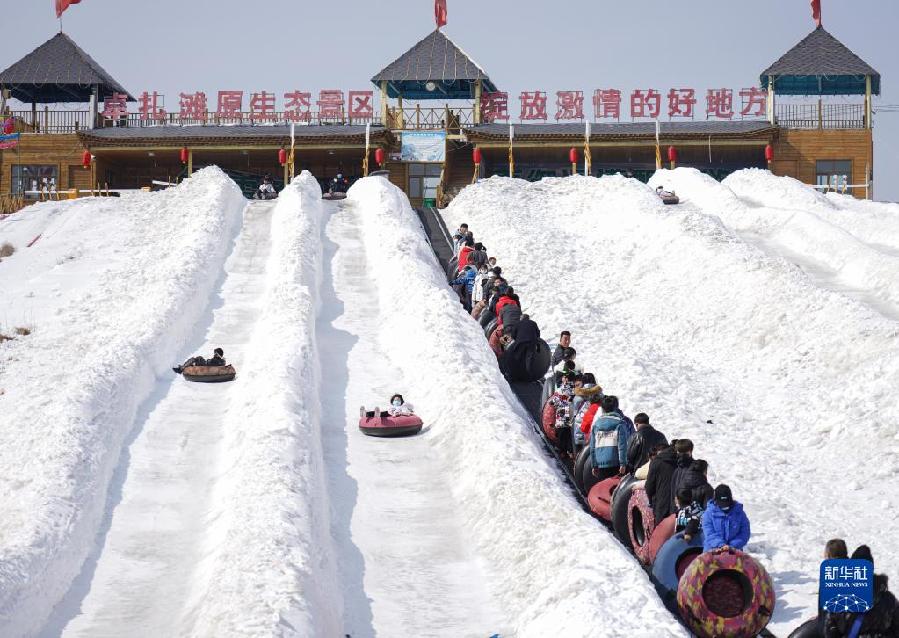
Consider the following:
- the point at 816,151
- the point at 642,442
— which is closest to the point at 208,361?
the point at 642,442

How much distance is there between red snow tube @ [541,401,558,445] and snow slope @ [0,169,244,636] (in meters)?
5.54

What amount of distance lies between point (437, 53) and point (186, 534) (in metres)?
42.0

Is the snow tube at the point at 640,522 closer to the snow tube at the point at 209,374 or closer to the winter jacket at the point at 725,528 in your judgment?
the winter jacket at the point at 725,528

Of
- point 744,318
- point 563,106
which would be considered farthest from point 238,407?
point 563,106

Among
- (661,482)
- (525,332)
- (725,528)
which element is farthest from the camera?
(525,332)

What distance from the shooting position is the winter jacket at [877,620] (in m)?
8.09

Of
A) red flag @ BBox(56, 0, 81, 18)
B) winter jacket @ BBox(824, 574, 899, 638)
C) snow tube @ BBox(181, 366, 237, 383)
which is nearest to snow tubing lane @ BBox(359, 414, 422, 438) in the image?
snow tube @ BBox(181, 366, 237, 383)

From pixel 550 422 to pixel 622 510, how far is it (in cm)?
354

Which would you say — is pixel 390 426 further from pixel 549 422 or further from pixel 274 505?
pixel 274 505

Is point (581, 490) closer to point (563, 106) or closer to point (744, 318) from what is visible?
point (744, 318)

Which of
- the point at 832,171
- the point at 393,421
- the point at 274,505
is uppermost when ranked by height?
the point at 832,171

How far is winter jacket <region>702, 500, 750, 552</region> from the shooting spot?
33.1 ft

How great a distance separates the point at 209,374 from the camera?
1736cm

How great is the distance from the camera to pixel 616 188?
32125 millimetres
